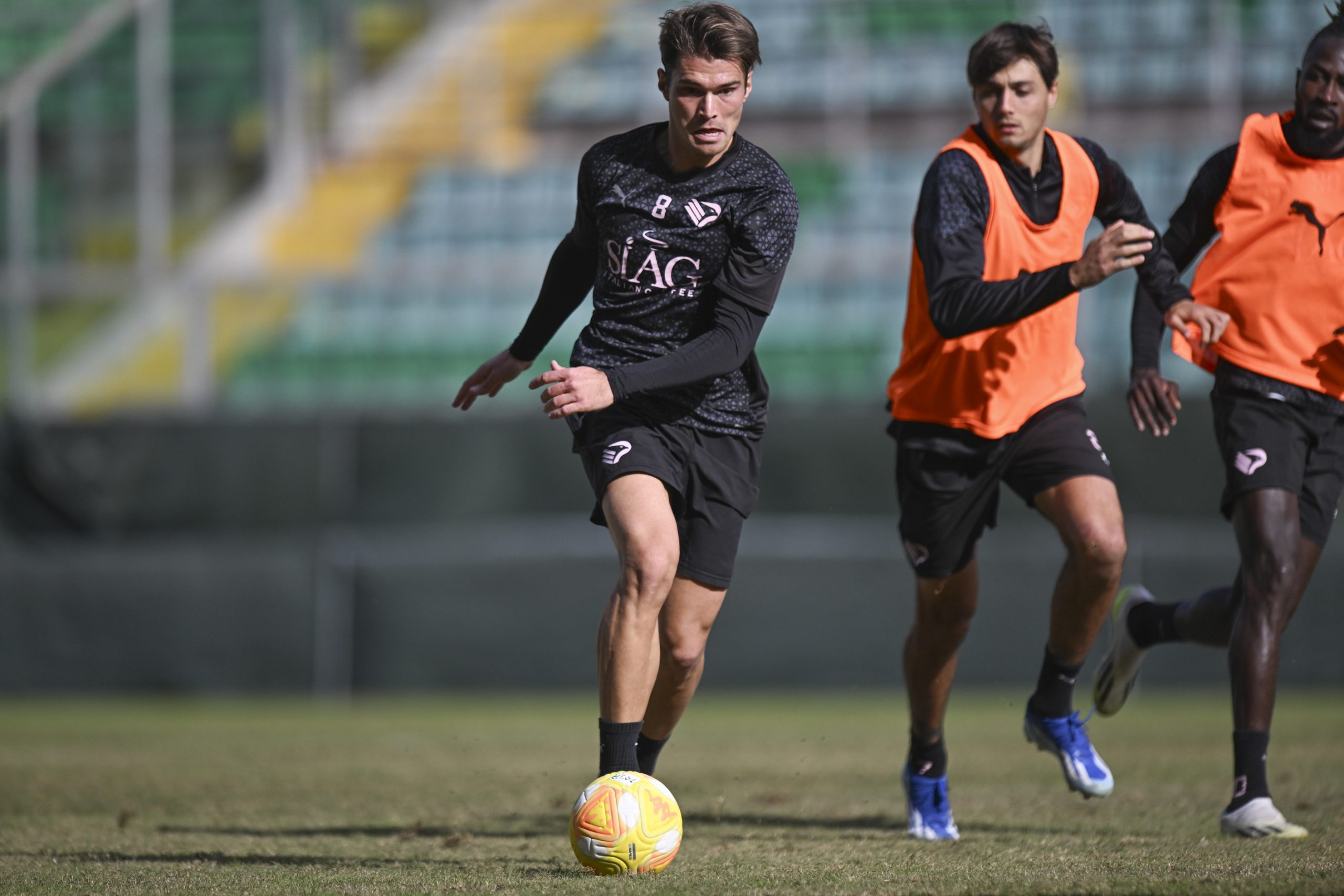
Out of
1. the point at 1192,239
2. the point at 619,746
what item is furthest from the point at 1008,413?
the point at 619,746

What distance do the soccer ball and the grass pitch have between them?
0.11 m

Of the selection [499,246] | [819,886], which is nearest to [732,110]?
[819,886]

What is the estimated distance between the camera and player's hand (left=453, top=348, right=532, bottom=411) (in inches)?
198

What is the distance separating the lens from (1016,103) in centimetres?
495

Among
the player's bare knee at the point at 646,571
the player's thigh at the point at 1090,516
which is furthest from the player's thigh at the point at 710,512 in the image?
the player's thigh at the point at 1090,516

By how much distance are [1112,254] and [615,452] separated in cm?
143

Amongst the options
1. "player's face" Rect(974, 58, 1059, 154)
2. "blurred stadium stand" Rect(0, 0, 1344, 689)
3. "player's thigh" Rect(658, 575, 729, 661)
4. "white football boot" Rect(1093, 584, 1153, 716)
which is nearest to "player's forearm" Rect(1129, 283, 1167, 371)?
"player's face" Rect(974, 58, 1059, 154)

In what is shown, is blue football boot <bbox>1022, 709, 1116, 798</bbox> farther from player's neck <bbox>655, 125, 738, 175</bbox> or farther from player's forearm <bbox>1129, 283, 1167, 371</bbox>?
player's neck <bbox>655, 125, 738, 175</bbox>

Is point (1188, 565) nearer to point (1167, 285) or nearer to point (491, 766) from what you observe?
point (491, 766)

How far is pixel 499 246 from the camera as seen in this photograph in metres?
15.4

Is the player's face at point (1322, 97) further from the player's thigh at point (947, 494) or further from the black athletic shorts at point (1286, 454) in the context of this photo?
the player's thigh at point (947, 494)

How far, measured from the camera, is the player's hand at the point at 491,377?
502 cm

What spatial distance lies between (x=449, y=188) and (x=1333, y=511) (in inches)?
486

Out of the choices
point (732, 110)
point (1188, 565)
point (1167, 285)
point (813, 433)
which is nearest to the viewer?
point (732, 110)
